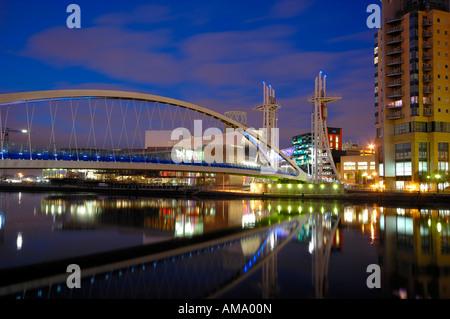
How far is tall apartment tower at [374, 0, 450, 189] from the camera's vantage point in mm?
55531

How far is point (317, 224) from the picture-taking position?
2255 centimetres

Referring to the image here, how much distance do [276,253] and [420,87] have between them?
53280mm

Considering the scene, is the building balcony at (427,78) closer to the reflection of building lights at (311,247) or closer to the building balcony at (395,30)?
the building balcony at (395,30)

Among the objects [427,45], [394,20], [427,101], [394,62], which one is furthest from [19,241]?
[394,20]

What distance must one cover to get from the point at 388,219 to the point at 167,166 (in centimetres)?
1711

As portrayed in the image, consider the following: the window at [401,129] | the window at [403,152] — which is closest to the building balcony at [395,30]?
the window at [401,129]

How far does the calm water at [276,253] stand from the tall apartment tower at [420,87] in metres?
34.2

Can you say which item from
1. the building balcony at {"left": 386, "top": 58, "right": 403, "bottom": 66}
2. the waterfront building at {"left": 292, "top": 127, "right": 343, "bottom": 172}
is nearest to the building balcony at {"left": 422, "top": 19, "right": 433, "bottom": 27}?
the building balcony at {"left": 386, "top": 58, "right": 403, "bottom": 66}

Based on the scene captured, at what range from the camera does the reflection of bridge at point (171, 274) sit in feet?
32.2

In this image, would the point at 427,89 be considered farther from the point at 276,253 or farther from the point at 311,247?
the point at 276,253

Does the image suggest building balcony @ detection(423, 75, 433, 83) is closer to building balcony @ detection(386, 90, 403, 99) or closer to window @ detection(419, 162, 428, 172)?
building balcony @ detection(386, 90, 403, 99)

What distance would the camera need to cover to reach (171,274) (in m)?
11.7

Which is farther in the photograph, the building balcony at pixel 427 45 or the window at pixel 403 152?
the window at pixel 403 152
